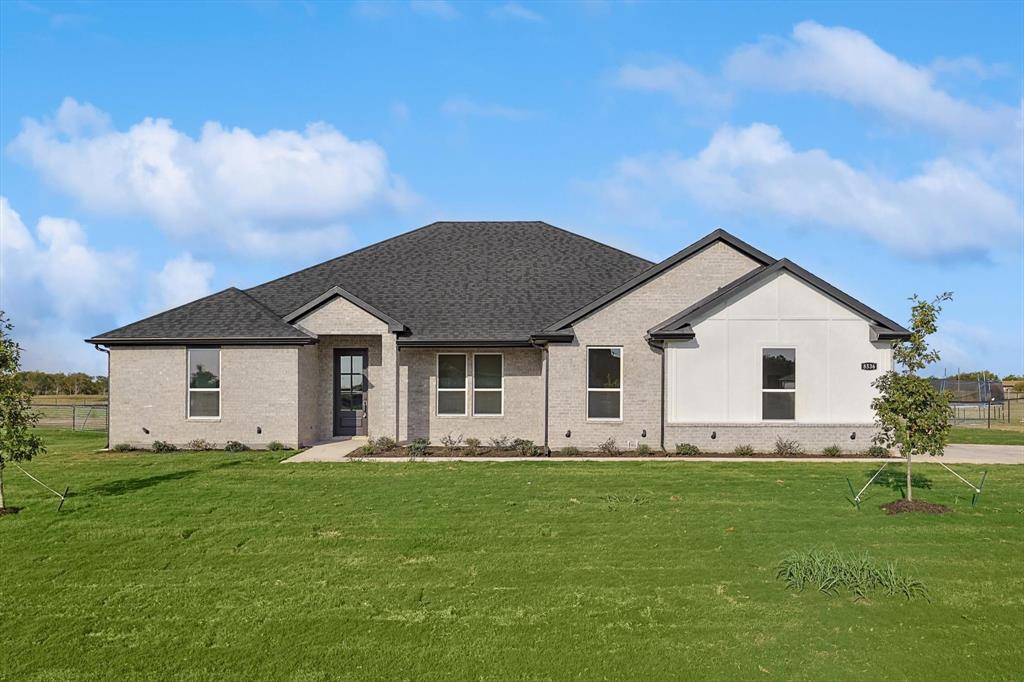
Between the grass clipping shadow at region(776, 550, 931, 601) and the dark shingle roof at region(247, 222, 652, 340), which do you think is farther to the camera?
the dark shingle roof at region(247, 222, 652, 340)

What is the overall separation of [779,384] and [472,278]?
10455 millimetres

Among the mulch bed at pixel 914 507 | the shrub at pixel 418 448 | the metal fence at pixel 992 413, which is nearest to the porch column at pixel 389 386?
the shrub at pixel 418 448

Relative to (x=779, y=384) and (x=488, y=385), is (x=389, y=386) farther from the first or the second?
(x=779, y=384)

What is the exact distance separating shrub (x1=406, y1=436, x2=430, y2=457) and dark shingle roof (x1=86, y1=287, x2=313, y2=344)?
424cm

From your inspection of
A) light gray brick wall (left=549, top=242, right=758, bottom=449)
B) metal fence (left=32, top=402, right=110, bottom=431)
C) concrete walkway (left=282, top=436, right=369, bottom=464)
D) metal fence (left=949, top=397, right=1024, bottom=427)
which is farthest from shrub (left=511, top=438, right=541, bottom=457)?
metal fence (left=32, top=402, right=110, bottom=431)

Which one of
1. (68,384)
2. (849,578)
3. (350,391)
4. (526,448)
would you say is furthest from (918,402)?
(68,384)

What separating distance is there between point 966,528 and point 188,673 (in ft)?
35.1

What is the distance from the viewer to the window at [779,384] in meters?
19.5

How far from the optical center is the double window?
70.3ft

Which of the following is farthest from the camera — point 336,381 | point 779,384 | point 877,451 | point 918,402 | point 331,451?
point 336,381

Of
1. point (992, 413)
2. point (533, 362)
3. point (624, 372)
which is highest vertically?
point (533, 362)

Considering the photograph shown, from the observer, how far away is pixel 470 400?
843 inches

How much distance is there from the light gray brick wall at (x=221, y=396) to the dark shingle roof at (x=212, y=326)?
381 mm

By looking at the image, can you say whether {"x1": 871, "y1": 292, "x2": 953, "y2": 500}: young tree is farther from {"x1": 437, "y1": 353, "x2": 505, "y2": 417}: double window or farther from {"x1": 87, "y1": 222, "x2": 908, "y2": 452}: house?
{"x1": 437, "y1": 353, "x2": 505, "y2": 417}: double window
